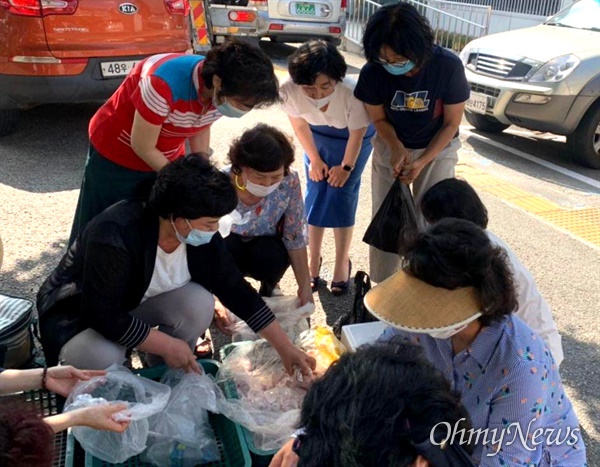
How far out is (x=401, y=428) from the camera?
1167 millimetres

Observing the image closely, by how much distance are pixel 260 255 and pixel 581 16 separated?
557cm

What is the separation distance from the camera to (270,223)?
3068mm

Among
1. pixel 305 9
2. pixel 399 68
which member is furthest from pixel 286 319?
pixel 305 9

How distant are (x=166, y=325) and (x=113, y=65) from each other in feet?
10.7

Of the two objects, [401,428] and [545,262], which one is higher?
[401,428]

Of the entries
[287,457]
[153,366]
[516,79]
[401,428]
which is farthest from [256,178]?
[516,79]

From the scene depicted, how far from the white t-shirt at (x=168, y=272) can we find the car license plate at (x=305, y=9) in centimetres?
753

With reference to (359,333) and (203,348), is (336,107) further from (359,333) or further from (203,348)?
(203,348)

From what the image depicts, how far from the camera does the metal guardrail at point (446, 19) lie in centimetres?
1092

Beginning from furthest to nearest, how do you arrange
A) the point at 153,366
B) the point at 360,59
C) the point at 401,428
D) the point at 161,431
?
the point at 360,59 < the point at 153,366 < the point at 161,431 < the point at 401,428

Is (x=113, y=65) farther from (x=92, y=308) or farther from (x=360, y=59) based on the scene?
(x=360, y=59)

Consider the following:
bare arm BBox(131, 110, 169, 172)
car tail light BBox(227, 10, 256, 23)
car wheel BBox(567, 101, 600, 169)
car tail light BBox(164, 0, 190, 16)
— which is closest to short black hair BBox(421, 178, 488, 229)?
bare arm BBox(131, 110, 169, 172)

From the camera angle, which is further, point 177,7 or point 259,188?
point 177,7

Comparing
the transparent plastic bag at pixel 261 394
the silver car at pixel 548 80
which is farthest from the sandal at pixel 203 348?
the silver car at pixel 548 80
